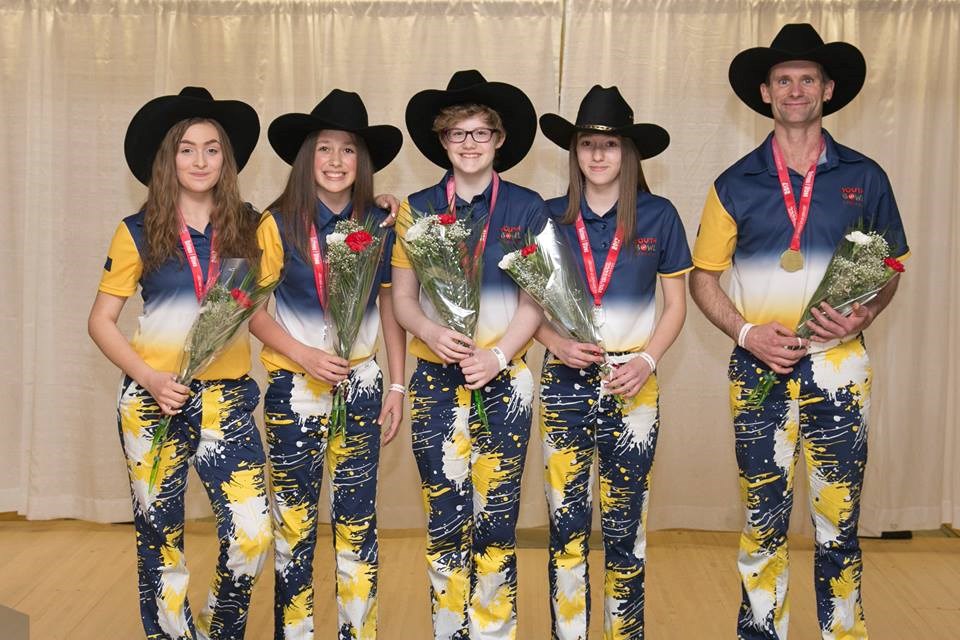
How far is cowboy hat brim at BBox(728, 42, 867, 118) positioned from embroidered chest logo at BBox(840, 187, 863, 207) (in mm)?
411

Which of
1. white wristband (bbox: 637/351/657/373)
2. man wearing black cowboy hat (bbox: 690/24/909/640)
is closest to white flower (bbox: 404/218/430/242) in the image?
white wristband (bbox: 637/351/657/373)

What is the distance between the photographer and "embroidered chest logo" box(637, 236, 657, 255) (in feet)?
12.3

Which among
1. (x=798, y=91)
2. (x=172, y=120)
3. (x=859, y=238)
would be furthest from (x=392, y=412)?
(x=798, y=91)

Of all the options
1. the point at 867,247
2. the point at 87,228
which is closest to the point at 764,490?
the point at 867,247

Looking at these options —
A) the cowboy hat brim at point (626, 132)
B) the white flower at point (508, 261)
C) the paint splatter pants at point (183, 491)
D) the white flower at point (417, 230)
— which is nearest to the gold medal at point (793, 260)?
the cowboy hat brim at point (626, 132)

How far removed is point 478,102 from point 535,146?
1.92 meters

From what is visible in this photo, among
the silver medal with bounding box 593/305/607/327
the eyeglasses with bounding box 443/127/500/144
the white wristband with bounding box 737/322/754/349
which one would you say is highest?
the eyeglasses with bounding box 443/127/500/144

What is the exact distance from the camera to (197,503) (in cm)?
589

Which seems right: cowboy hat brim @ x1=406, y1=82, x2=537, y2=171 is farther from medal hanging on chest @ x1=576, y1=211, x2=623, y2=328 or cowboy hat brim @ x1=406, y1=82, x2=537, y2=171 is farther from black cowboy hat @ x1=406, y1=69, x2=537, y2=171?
medal hanging on chest @ x1=576, y1=211, x2=623, y2=328

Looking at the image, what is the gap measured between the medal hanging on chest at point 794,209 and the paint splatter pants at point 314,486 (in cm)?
145

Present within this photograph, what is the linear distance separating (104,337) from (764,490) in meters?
2.22

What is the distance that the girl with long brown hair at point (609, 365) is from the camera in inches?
146

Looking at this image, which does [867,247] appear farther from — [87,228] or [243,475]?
[87,228]

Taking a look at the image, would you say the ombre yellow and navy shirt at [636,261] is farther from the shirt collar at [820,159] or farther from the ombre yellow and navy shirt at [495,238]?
the shirt collar at [820,159]
